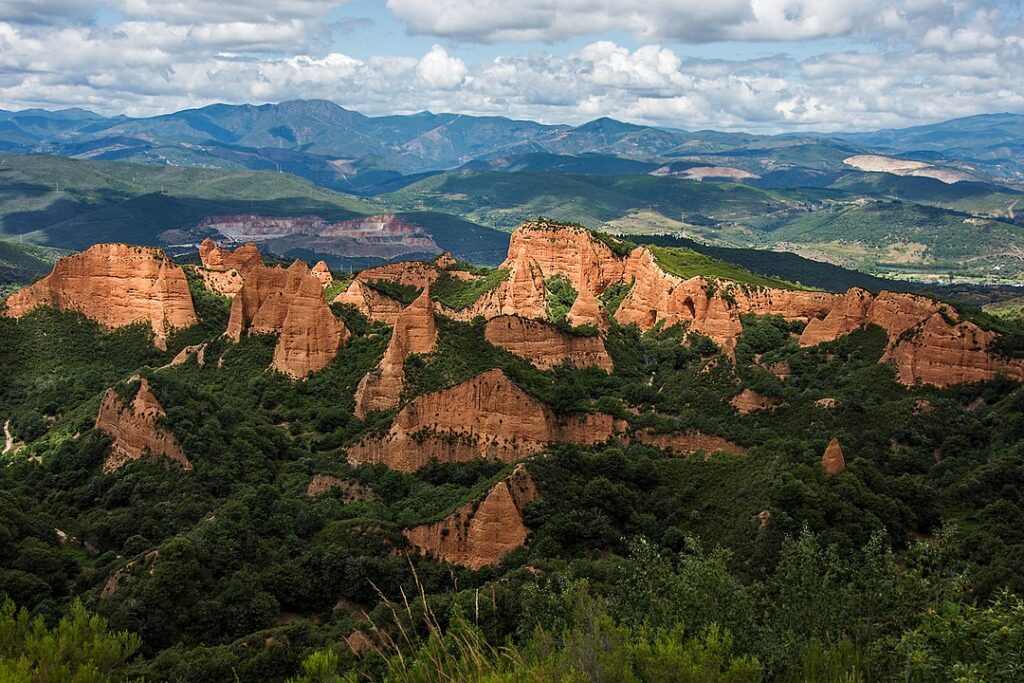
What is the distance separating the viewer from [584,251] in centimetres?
8206

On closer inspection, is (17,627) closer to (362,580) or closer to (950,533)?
(362,580)

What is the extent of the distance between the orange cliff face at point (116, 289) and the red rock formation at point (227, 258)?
8.39m

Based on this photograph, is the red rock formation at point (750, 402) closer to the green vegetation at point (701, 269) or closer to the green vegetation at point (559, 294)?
the green vegetation at point (559, 294)

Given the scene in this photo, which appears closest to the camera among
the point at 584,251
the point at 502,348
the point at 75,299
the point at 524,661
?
the point at 524,661

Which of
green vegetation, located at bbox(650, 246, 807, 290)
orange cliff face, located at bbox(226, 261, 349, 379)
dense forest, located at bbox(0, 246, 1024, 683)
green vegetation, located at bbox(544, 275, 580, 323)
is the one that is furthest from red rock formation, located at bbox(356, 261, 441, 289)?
green vegetation, located at bbox(650, 246, 807, 290)

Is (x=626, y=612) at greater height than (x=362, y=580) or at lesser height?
greater

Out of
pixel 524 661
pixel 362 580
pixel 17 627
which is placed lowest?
pixel 362 580

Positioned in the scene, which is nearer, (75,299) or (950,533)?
(950,533)

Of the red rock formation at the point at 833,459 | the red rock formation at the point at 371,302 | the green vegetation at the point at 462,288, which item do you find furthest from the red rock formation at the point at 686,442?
the green vegetation at the point at 462,288

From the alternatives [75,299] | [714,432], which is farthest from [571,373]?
[75,299]

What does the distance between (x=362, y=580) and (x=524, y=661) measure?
15.9 m

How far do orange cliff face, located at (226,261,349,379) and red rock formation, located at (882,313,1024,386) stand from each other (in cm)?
3497

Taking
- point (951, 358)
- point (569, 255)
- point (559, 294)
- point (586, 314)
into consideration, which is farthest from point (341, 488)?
point (569, 255)

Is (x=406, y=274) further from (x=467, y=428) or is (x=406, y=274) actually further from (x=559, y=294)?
(x=467, y=428)
